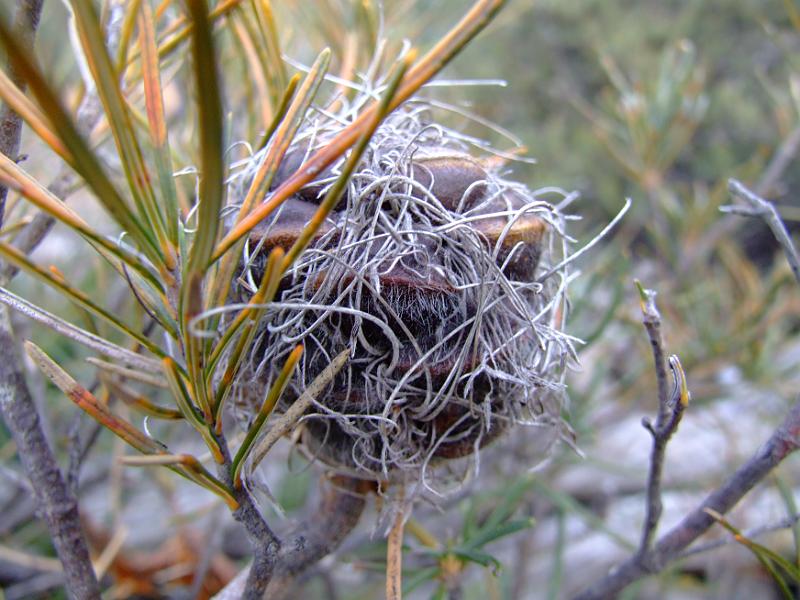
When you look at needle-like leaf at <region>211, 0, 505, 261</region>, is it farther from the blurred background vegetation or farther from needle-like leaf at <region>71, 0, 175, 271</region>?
the blurred background vegetation

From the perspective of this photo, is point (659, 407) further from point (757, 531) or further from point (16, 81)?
point (16, 81)

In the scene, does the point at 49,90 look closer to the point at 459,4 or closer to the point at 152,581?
the point at 152,581

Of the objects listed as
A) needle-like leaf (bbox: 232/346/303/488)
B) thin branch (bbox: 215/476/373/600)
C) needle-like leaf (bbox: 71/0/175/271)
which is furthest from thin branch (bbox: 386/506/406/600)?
needle-like leaf (bbox: 71/0/175/271)

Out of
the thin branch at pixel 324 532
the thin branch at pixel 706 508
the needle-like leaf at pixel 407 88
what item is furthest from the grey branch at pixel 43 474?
the thin branch at pixel 706 508

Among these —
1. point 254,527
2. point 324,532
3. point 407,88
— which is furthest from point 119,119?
point 324,532

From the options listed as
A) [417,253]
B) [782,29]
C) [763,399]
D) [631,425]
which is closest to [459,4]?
[763,399]
